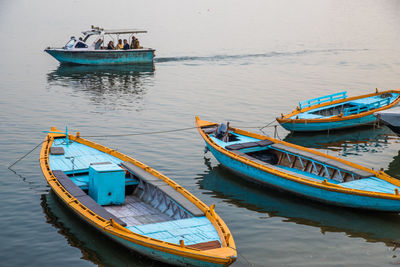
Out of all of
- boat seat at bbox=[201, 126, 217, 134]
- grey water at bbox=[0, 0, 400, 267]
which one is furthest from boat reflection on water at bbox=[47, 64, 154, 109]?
boat seat at bbox=[201, 126, 217, 134]

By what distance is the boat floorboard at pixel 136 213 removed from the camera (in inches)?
635

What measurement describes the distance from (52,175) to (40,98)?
20586 millimetres

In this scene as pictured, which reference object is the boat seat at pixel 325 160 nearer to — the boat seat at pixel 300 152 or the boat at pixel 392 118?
the boat seat at pixel 300 152

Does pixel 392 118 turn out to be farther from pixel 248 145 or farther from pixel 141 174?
pixel 141 174

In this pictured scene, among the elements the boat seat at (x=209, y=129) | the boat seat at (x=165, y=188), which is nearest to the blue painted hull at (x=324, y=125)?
the boat seat at (x=209, y=129)

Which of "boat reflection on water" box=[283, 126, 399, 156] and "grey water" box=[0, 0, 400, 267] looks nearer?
"grey water" box=[0, 0, 400, 267]

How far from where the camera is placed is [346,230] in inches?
679

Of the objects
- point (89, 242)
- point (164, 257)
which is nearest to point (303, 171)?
point (89, 242)

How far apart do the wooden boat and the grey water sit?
0.63m

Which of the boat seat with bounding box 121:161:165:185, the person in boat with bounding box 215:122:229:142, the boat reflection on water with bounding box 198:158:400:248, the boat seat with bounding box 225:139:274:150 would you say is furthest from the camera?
the person in boat with bounding box 215:122:229:142

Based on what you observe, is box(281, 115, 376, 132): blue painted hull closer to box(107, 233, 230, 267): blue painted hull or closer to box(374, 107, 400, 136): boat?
box(374, 107, 400, 136): boat

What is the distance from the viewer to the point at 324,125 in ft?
92.9

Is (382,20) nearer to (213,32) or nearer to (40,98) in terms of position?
(213,32)

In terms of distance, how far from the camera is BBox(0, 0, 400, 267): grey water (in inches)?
632
